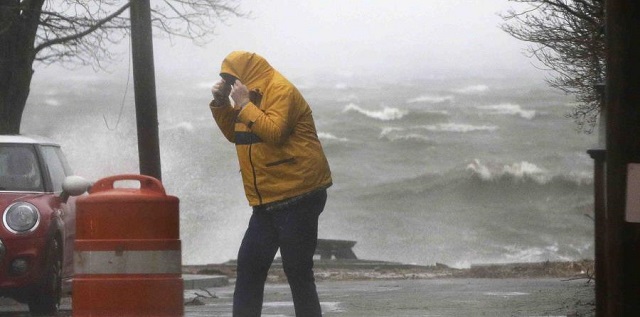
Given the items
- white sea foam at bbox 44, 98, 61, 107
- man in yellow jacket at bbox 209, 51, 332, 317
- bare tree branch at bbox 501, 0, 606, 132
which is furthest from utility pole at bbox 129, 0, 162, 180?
white sea foam at bbox 44, 98, 61, 107

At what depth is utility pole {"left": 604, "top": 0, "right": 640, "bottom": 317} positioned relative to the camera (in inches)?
182

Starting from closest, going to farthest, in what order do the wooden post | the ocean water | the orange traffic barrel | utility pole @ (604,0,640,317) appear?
A: utility pole @ (604,0,640,317) < the wooden post < the orange traffic barrel < the ocean water

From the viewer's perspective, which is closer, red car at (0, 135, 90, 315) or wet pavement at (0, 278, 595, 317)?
red car at (0, 135, 90, 315)

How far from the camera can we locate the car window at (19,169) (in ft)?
41.2

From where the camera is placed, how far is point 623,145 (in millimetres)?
4641

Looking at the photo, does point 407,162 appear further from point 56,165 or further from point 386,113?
point 56,165

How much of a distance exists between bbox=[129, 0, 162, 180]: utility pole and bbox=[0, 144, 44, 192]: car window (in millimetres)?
1177

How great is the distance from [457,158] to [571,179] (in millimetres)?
4766

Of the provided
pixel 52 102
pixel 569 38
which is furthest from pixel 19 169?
pixel 52 102

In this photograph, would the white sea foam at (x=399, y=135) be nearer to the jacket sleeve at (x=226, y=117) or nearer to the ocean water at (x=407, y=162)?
the ocean water at (x=407, y=162)

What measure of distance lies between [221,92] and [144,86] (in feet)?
17.5

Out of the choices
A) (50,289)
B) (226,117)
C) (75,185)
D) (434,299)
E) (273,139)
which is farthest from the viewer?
(434,299)

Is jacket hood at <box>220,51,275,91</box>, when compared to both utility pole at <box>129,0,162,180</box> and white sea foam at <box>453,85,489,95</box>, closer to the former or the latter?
utility pole at <box>129,0,162,180</box>

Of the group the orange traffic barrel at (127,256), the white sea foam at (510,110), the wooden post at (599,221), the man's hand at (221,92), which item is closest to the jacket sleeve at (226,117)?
the man's hand at (221,92)
